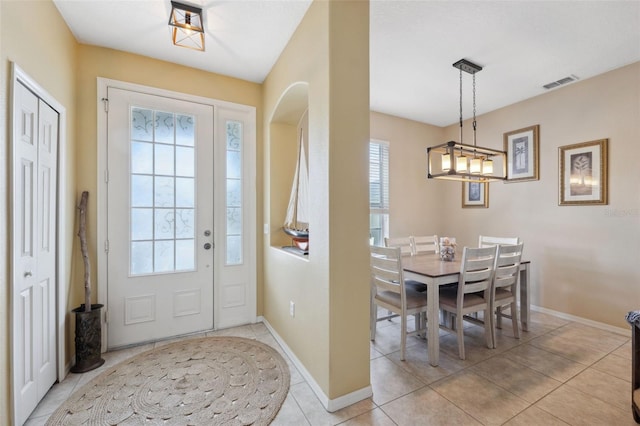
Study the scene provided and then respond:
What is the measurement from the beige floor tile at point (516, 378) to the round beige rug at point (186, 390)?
5.21ft

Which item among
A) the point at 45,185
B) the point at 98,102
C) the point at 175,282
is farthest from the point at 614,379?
the point at 98,102

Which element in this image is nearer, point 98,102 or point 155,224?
point 98,102

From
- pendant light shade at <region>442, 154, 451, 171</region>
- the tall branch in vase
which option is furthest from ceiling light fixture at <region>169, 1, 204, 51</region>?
pendant light shade at <region>442, 154, 451, 171</region>

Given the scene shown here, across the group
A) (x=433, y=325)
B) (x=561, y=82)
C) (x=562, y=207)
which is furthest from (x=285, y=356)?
(x=561, y=82)

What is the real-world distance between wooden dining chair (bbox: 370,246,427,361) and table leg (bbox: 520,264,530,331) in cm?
120

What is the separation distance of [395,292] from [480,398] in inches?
36.1

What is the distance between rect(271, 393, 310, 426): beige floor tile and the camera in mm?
1641

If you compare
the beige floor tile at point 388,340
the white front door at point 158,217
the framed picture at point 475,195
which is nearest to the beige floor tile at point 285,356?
the white front door at point 158,217

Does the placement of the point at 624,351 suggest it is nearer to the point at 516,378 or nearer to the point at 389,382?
the point at 516,378

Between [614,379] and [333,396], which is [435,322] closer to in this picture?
[333,396]

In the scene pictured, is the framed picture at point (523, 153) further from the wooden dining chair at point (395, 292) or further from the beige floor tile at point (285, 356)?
the beige floor tile at point (285, 356)

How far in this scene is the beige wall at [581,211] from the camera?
2.85 metres

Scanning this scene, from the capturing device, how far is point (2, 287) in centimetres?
146

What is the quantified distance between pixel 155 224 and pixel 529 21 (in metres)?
3.77
